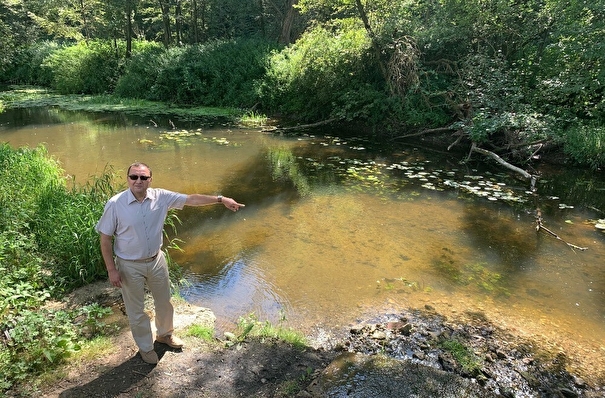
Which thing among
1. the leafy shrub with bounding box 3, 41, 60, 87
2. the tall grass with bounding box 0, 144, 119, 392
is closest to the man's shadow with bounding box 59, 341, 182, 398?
the tall grass with bounding box 0, 144, 119, 392

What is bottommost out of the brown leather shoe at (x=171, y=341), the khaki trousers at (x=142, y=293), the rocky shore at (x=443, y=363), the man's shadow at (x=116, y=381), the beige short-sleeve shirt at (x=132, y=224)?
the rocky shore at (x=443, y=363)

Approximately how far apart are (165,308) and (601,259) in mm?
6066

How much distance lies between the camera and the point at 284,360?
3680 millimetres

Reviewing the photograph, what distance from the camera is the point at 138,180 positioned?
3139mm

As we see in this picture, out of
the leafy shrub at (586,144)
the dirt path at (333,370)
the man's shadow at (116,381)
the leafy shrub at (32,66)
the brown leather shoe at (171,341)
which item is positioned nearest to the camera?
Answer: the man's shadow at (116,381)

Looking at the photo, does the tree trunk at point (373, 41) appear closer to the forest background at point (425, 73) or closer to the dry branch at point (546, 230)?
the forest background at point (425, 73)

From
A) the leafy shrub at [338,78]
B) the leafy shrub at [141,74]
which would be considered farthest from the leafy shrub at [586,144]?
the leafy shrub at [141,74]

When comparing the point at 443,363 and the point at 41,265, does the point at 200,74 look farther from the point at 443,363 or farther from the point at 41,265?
the point at 443,363

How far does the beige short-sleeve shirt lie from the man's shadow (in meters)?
0.96

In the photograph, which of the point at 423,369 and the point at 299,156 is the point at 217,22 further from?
the point at 423,369

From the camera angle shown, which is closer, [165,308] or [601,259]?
[165,308]

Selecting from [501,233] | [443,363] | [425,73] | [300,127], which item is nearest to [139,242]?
[443,363]

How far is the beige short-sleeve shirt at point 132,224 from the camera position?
3.19m

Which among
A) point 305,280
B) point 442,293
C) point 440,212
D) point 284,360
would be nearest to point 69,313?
point 284,360
